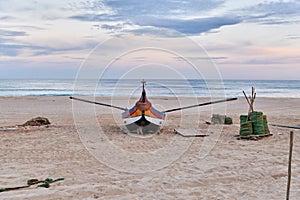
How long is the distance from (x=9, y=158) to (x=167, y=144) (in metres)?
4.16

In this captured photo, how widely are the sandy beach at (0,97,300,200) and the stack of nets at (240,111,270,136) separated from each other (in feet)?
1.13

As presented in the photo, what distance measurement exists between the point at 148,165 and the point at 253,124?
448 centimetres

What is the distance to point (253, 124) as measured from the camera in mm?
10250

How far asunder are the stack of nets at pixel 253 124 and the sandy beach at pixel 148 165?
1.13 feet

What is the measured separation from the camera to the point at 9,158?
7.65 m

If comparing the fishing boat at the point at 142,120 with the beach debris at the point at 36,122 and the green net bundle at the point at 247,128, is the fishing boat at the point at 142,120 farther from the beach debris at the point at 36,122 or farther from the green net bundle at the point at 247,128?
the beach debris at the point at 36,122

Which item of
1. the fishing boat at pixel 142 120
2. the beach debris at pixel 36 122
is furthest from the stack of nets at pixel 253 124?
the beach debris at pixel 36 122

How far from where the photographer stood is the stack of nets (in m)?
10.1

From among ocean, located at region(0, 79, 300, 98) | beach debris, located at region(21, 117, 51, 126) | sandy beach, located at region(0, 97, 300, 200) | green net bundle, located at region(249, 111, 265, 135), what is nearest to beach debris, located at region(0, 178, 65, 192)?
sandy beach, located at region(0, 97, 300, 200)

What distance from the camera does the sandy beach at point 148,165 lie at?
555 centimetres

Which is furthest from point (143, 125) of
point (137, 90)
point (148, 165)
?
point (137, 90)

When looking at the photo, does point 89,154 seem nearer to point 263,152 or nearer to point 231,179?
point 231,179

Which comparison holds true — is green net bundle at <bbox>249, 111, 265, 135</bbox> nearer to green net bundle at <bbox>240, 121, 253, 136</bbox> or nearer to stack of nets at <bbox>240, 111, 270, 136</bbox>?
stack of nets at <bbox>240, 111, 270, 136</bbox>

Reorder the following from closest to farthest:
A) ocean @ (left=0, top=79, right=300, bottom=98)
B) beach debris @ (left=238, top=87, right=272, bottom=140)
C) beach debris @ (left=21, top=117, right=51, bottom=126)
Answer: beach debris @ (left=238, top=87, right=272, bottom=140)
beach debris @ (left=21, top=117, right=51, bottom=126)
ocean @ (left=0, top=79, right=300, bottom=98)
